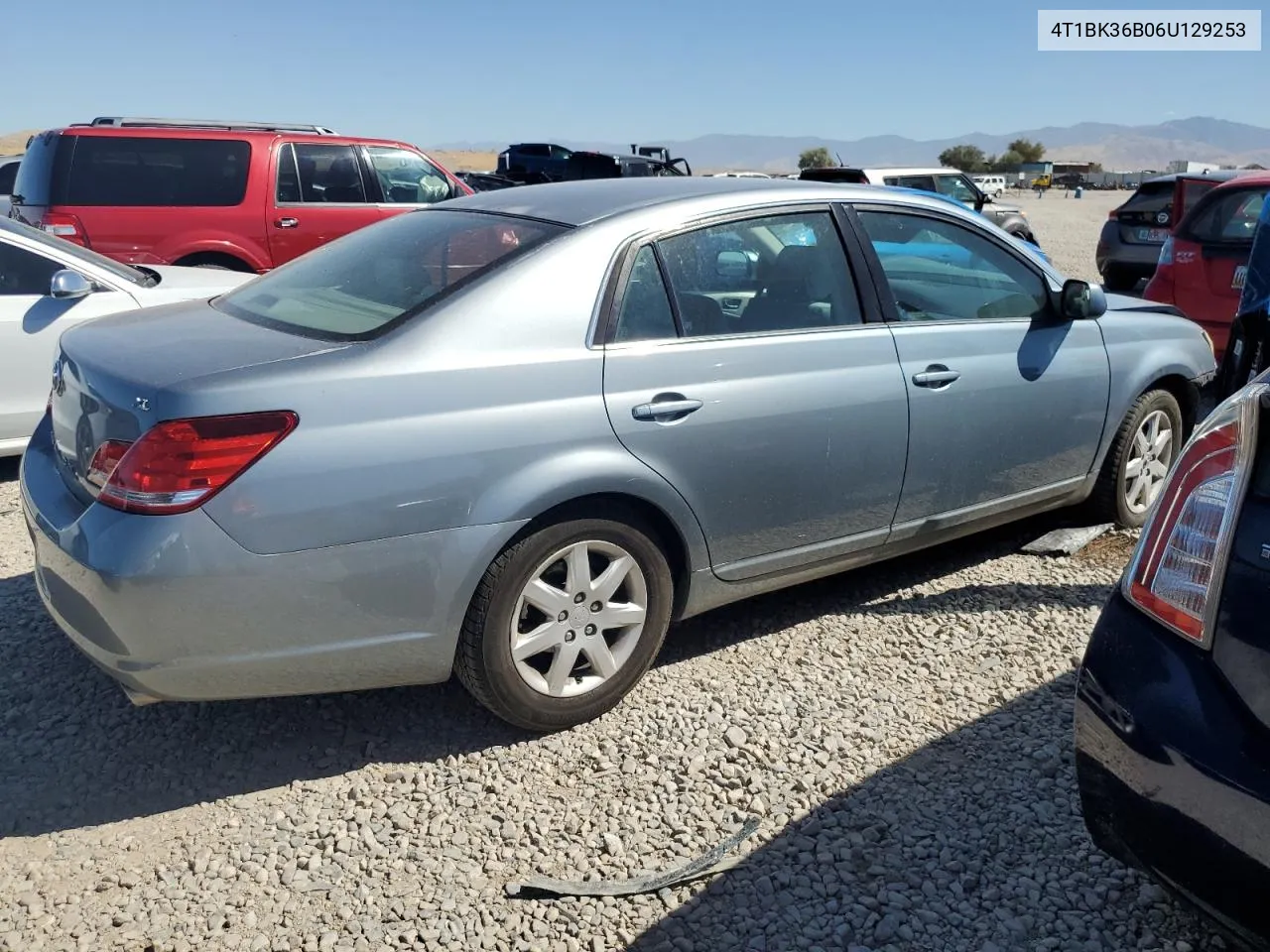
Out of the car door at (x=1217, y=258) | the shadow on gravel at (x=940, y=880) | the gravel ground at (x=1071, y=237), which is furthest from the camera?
the gravel ground at (x=1071, y=237)

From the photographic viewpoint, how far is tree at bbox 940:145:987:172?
312 ft

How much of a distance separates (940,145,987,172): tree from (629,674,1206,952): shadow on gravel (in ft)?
320

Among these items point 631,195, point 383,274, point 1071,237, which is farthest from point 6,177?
point 1071,237

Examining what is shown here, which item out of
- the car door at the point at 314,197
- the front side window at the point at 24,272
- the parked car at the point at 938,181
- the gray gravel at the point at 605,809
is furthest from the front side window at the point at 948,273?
the parked car at the point at 938,181

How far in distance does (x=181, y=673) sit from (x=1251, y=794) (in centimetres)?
234

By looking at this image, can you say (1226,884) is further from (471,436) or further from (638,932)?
(471,436)

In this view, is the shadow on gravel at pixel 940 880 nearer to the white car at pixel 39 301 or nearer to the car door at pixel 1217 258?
the white car at pixel 39 301

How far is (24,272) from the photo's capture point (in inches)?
230

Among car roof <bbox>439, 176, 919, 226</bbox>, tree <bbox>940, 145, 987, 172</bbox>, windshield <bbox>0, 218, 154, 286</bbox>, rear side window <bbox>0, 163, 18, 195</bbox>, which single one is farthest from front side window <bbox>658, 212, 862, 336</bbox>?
tree <bbox>940, 145, 987, 172</bbox>

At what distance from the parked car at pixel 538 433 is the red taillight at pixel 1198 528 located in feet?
4.62

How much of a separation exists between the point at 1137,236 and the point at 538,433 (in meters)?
11.2

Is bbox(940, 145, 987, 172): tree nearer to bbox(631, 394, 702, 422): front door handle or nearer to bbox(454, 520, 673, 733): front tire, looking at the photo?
bbox(631, 394, 702, 422): front door handle

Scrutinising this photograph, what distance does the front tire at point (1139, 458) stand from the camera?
15.4 ft

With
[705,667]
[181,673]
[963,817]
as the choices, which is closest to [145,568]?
[181,673]
